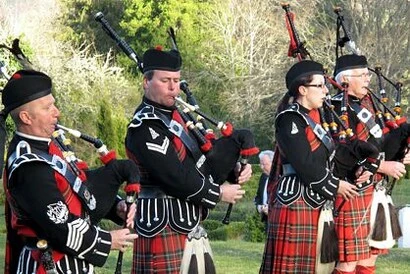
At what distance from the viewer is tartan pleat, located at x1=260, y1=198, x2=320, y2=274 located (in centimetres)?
636

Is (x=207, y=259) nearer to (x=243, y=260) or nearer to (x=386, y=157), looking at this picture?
(x=386, y=157)

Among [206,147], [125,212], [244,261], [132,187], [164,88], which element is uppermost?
[164,88]

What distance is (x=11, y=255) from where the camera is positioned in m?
4.45

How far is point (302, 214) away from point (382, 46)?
24.3 m

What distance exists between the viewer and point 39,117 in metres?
4.25

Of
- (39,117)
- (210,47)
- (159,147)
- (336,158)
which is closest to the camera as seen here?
(39,117)

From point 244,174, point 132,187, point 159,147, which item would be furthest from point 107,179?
point 244,174

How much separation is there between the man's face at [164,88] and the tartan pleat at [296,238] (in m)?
1.33

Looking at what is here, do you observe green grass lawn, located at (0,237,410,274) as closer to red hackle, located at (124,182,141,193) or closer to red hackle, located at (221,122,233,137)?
red hackle, located at (221,122,233,137)

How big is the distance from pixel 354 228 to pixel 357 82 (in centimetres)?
108

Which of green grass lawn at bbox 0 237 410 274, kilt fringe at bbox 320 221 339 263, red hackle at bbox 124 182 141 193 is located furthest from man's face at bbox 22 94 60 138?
green grass lawn at bbox 0 237 410 274

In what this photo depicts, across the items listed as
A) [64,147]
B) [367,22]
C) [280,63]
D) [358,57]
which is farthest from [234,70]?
[64,147]

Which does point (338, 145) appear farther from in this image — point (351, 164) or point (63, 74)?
point (63, 74)

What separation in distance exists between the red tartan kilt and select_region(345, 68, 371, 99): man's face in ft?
2.35
